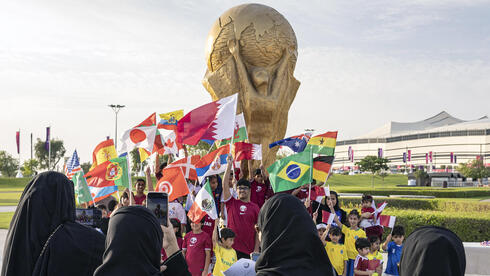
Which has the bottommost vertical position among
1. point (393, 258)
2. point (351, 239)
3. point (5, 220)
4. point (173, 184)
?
point (5, 220)

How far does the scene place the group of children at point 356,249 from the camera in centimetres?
620

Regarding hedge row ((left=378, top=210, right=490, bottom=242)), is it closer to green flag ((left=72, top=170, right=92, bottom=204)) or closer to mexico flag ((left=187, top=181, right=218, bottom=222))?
mexico flag ((left=187, top=181, right=218, bottom=222))

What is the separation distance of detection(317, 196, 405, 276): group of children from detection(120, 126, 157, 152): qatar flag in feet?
10.1

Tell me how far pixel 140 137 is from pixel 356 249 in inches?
153

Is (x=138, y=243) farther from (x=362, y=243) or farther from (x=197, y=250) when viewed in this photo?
(x=362, y=243)

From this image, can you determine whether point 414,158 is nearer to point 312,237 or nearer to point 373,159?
point 373,159

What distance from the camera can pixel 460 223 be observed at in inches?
440

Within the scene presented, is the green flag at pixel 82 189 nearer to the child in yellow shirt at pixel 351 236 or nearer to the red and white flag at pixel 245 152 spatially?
the red and white flag at pixel 245 152

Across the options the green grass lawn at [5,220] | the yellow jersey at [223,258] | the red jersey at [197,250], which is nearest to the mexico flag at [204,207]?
the red jersey at [197,250]

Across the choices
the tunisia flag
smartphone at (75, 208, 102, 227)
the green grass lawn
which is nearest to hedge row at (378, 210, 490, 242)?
the tunisia flag

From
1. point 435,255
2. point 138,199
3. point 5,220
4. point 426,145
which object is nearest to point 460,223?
point 138,199

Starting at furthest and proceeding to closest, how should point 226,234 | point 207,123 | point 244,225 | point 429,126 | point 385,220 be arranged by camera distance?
point 429,126, point 385,220, point 207,123, point 244,225, point 226,234

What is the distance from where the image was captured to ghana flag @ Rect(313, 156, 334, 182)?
7387 mm

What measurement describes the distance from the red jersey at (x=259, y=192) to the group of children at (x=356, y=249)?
47.8 inches
